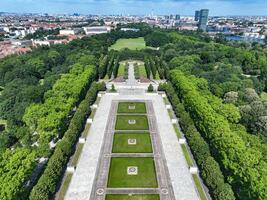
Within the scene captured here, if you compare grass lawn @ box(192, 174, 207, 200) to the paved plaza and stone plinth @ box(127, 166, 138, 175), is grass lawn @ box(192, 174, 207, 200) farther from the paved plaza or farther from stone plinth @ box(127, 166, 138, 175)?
stone plinth @ box(127, 166, 138, 175)

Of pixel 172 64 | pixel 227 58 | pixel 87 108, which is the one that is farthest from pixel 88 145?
pixel 227 58

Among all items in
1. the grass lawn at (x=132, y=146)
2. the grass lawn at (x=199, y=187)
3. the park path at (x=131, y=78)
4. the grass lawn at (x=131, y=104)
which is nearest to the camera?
the grass lawn at (x=199, y=187)

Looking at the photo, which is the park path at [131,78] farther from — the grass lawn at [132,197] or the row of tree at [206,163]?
the grass lawn at [132,197]

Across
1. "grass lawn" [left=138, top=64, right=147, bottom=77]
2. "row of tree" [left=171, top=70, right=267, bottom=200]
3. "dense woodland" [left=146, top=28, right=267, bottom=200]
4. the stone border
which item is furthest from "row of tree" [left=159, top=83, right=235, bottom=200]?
"grass lawn" [left=138, top=64, right=147, bottom=77]

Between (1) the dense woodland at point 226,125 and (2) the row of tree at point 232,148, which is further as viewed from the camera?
(1) the dense woodland at point 226,125

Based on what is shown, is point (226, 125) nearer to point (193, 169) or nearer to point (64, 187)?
point (193, 169)

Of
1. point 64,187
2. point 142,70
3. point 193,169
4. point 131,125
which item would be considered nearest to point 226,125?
point 193,169

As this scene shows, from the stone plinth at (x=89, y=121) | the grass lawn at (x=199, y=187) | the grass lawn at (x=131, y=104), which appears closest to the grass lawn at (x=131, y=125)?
the grass lawn at (x=131, y=104)

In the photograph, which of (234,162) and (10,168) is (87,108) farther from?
(234,162)
